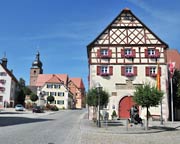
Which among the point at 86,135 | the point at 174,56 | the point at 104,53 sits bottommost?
the point at 86,135

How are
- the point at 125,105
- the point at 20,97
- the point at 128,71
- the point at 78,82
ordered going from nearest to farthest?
the point at 125,105, the point at 128,71, the point at 20,97, the point at 78,82

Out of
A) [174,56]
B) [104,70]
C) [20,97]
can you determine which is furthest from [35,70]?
[104,70]

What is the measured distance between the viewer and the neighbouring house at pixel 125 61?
35250 millimetres

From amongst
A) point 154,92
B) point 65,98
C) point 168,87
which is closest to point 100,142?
point 154,92

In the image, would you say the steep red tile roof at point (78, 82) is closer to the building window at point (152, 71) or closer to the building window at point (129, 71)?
the building window at point (129, 71)

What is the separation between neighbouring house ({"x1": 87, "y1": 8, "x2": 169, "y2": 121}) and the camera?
3525cm

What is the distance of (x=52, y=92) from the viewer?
321 feet

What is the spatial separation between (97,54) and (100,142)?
22658 mm

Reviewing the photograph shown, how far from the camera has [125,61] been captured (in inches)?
1404

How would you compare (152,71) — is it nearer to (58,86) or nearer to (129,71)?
(129,71)

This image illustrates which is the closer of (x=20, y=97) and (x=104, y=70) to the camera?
(x=104, y=70)

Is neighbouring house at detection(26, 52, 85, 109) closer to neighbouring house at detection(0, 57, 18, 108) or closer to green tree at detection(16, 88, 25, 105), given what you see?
green tree at detection(16, 88, 25, 105)

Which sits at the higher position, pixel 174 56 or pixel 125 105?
pixel 174 56

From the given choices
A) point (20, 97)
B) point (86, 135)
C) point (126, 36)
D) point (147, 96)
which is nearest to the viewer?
point (86, 135)
